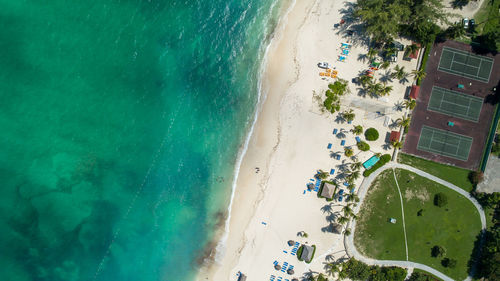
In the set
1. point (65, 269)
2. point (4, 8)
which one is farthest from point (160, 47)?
point (65, 269)

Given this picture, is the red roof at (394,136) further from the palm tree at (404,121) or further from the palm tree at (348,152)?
the palm tree at (348,152)

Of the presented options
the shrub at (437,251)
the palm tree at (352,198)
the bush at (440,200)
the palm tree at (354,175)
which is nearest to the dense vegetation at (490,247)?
the bush at (440,200)

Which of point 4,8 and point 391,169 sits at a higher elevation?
point 4,8

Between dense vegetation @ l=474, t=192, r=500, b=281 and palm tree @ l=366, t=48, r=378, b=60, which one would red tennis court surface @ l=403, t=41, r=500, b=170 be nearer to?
dense vegetation @ l=474, t=192, r=500, b=281

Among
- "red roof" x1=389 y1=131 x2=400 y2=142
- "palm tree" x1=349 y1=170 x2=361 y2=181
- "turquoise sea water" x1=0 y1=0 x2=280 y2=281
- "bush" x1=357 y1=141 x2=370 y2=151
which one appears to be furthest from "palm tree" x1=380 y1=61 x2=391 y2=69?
"turquoise sea water" x1=0 y1=0 x2=280 y2=281

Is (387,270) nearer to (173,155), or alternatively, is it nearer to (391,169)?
(391,169)

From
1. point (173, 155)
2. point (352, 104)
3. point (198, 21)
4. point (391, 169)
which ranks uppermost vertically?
point (198, 21)
